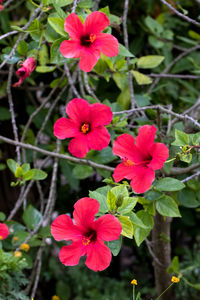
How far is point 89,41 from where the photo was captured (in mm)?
924

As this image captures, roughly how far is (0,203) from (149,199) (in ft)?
3.88

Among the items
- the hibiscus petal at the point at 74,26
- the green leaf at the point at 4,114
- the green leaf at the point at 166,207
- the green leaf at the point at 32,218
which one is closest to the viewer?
the hibiscus petal at the point at 74,26

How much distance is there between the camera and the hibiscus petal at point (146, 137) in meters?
0.86

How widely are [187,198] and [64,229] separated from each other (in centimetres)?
57

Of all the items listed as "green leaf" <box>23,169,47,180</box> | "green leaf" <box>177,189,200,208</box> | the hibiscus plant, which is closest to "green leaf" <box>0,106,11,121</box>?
the hibiscus plant

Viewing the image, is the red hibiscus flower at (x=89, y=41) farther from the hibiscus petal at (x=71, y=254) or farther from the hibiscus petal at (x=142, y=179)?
the hibiscus petal at (x=71, y=254)

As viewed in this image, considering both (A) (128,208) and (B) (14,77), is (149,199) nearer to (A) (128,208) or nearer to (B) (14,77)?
(A) (128,208)

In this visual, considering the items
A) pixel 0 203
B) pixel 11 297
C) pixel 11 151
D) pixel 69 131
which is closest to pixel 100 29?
pixel 69 131

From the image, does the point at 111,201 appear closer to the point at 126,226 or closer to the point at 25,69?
the point at 126,226

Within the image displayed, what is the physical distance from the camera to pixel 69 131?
0.92m

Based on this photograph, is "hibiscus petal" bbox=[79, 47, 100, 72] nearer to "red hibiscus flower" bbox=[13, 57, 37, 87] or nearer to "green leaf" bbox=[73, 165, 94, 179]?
"red hibiscus flower" bbox=[13, 57, 37, 87]

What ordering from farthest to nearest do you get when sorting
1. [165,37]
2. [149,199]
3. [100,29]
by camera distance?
[165,37] < [149,199] < [100,29]

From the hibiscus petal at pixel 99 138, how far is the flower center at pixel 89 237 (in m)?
0.19

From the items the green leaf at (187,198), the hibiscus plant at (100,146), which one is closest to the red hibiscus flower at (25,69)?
the hibiscus plant at (100,146)
